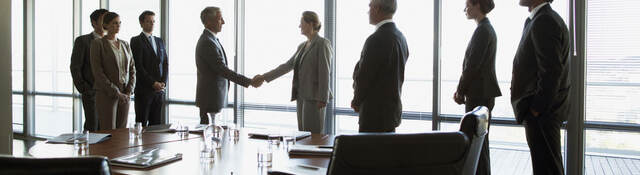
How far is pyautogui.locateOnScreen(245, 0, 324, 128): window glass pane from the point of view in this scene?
4.75 metres

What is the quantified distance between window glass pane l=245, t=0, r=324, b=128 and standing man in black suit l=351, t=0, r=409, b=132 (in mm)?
1767

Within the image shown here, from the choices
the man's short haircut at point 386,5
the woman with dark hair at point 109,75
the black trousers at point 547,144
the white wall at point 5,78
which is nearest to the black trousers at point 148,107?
the woman with dark hair at point 109,75

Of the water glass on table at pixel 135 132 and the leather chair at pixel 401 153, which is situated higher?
the leather chair at pixel 401 153

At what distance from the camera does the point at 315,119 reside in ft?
12.3

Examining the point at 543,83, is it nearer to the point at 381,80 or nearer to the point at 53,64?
the point at 381,80

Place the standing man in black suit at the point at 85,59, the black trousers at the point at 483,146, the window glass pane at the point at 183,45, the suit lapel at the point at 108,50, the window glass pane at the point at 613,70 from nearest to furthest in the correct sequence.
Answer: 1. the black trousers at the point at 483,146
2. the window glass pane at the point at 613,70
3. the suit lapel at the point at 108,50
4. the standing man in black suit at the point at 85,59
5. the window glass pane at the point at 183,45

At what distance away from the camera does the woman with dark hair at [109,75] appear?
409cm

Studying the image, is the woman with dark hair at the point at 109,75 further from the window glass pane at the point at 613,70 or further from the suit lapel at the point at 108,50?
the window glass pane at the point at 613,70

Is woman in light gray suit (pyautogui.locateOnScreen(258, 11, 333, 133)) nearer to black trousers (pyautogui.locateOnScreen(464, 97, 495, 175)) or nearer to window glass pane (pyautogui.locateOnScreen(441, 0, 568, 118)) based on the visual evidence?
window glass pane (pyautogui.locateOnScreen(441, 0, 568, 118))

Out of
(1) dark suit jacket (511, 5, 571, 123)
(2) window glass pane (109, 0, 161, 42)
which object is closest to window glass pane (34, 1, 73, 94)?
(2) window glass pane (109, 0, 161, 42)

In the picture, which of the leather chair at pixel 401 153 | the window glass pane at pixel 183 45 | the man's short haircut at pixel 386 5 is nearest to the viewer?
the leather chair at pixel 401 153

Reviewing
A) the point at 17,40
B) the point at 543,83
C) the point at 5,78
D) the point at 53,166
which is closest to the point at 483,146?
the point at 543,83

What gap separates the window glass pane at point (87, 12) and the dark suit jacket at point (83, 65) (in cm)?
161

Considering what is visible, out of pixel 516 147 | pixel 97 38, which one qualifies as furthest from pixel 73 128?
pixel 516 147
